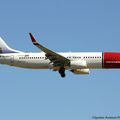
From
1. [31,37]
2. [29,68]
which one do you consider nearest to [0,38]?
[29,68]

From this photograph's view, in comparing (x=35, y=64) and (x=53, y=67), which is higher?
(x=35, y=64)

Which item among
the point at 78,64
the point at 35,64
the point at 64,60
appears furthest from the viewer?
the point at 35,64

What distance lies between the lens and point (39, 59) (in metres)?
76.7

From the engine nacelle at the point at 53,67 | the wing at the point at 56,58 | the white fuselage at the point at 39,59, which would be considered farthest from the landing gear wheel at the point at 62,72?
the white fuselage at the point at 39,59

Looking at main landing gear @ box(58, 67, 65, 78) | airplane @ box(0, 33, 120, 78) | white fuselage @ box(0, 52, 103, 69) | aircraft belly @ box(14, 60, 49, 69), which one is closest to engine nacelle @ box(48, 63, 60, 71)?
airplane @ box(0, 33, 120, 78)

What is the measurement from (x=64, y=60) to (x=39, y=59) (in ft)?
16.9

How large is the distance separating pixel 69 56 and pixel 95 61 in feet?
17.0

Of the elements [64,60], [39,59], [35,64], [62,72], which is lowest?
[62,72]

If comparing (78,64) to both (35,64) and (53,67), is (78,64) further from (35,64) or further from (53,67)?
(35,64)

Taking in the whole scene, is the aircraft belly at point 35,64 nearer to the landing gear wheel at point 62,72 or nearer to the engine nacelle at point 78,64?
the landing gear wheel at point 62,72

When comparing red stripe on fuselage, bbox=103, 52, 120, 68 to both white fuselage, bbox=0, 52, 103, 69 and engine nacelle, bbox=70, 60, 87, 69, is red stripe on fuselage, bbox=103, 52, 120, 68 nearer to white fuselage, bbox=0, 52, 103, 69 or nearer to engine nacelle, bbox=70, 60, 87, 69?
white fuselage, bbox=0, 52, 103, 69

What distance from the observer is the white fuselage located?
2948 inches

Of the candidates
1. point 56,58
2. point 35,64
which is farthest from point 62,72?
point 35,64

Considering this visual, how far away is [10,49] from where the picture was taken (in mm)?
81375
